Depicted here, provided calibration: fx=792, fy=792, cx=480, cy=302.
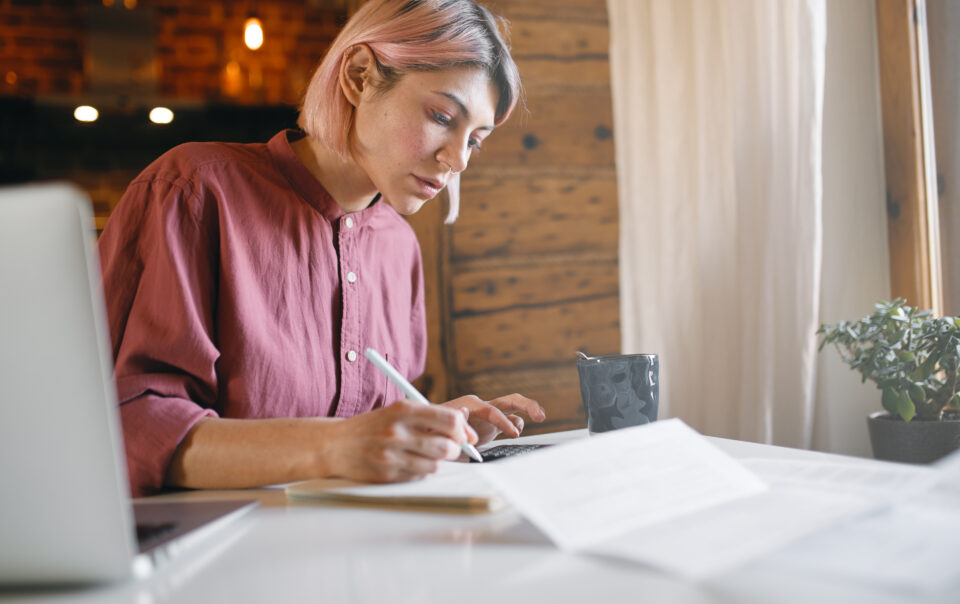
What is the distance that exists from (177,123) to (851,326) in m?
2.77

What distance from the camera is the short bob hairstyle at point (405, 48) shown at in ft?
3.90

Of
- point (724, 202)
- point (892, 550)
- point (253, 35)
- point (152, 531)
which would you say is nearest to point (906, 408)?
point (724, 202)

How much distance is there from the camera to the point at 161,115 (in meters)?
3.30

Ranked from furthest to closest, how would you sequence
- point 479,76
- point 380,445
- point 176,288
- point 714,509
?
point 479,76
point 176,288
point 380,445
point 714,509

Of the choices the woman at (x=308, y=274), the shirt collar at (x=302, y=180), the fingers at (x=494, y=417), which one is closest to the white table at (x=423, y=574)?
the woman at (x=308, y=274)

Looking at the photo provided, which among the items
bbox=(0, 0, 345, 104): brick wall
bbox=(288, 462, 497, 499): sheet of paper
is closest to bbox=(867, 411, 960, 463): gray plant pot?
bbox=(288, 462, 497, 499): sheet of paper

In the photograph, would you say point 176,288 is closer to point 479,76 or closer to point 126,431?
point 126,431

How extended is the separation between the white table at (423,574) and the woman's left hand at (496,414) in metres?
0.36

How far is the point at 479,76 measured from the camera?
1.23 meters

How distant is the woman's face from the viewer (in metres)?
1.19

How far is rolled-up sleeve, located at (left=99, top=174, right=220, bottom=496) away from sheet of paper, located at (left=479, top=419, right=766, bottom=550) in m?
0.43

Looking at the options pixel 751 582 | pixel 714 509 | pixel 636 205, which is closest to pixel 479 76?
pixel 714 509

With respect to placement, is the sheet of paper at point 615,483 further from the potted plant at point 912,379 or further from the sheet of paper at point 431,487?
the potted plant at point 912,379

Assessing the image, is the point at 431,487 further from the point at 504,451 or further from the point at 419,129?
the point at 419,129
